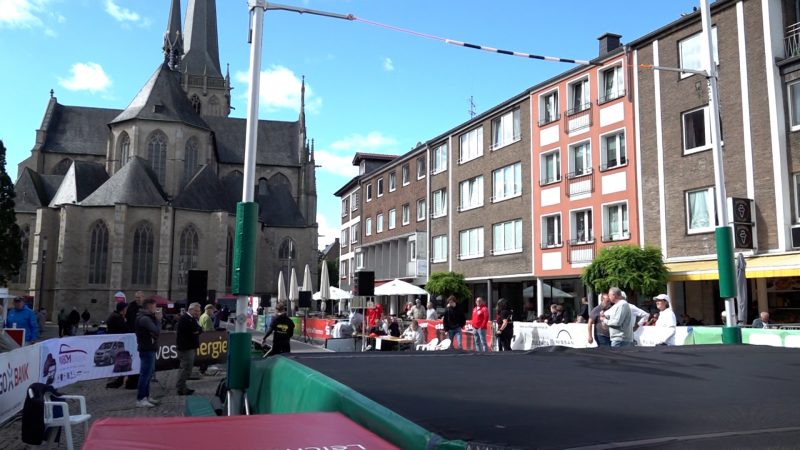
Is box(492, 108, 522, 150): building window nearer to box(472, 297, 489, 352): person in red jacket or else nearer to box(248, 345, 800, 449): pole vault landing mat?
box(472, 297, 489, 352): person in red jacket

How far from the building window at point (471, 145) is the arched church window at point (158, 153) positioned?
3407 centimetres

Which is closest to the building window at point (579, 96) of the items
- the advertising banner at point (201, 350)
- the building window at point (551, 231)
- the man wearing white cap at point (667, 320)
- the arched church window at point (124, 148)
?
the building window at point (551, 231)

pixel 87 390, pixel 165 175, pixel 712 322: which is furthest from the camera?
pixel 165 175

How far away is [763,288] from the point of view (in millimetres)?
19766

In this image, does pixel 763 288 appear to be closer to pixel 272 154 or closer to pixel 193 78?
pixel 272 154

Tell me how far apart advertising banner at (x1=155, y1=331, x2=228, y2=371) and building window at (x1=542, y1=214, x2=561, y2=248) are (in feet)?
51.0

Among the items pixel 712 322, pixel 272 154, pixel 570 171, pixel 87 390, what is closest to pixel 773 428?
pixel 87 390

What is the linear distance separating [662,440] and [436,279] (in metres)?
29.6

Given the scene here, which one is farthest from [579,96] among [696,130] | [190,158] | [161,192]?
[190,158]

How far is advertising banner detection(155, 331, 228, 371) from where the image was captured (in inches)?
605

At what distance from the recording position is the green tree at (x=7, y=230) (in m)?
48.3

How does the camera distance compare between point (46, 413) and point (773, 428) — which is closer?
point (773, 428)

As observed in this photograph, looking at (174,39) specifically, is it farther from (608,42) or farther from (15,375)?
(15,375)

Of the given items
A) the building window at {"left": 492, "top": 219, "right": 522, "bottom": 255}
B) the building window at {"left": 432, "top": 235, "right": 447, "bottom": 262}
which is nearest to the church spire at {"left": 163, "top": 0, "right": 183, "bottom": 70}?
the building window at {"left": 432, "top": 235, "right": 447, "bottom": 262}
